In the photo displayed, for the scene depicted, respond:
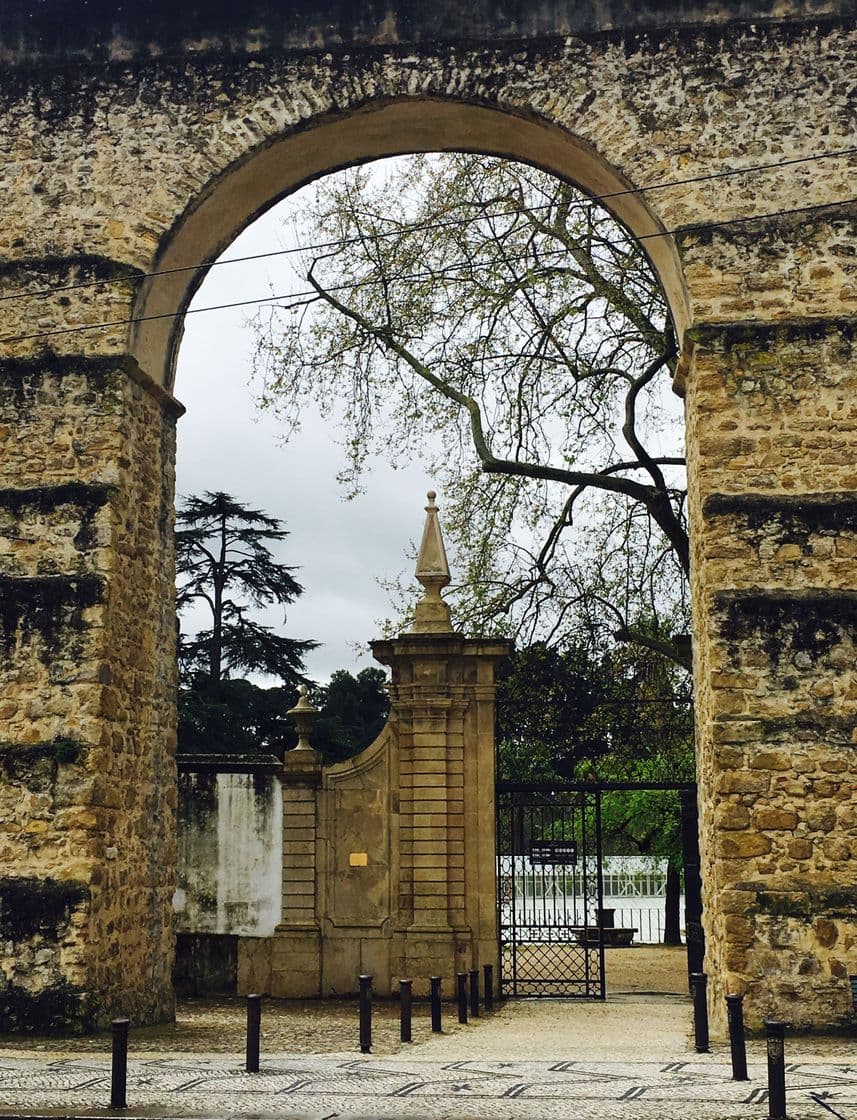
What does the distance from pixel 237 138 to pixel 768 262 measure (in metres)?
4.02

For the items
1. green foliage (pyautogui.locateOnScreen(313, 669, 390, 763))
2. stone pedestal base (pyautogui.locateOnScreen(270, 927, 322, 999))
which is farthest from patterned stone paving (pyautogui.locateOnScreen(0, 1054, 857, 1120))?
green foliage (pyautogui.locateOnScreen(313, 669, 390, 763))

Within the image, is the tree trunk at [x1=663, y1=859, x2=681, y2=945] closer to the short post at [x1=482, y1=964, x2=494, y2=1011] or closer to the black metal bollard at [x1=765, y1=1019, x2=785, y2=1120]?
the short post at [x1=482, y1=964, x2=494, y2=1011]

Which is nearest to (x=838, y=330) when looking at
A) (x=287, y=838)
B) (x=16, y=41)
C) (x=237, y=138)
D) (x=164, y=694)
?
(x=237, y=138)

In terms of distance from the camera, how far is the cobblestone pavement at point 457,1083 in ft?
20.4

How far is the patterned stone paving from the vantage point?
6203mm

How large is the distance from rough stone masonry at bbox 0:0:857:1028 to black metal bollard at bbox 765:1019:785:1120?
277 cm

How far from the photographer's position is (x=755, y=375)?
9805 mm

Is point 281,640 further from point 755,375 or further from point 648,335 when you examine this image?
point 755,375

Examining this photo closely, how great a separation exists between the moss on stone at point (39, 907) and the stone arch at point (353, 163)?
390cm

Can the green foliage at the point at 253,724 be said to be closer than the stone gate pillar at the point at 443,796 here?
No

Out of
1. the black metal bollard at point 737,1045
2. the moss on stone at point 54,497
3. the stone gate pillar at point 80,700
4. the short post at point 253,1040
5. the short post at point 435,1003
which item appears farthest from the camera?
the short post at point 435,1003

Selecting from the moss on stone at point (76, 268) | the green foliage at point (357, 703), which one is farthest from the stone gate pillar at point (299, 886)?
the green foliage at point (357, 703)

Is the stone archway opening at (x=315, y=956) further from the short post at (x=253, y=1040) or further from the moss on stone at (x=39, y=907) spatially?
the short post at (x=253, y=1040)

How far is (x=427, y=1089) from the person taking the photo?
6.91m
